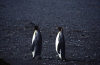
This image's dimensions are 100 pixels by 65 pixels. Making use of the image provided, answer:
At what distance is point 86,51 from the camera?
1310 centimetres

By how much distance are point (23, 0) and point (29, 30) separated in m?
27.6

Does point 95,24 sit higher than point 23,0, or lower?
lower

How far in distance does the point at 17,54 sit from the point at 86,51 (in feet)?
11.5

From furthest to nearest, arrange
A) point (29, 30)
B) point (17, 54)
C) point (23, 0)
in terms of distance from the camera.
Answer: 1. point (23, 0)
2. point (29, 30)
3. point (17, 54)

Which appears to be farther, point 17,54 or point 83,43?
point 83,43

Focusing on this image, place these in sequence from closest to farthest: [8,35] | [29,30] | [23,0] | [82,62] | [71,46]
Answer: [82,62]
[71,46]
[8,35]
[29,30]
[23,0]

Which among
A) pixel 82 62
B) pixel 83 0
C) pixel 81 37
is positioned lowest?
pixel 82 62

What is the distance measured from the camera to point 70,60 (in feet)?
37.0

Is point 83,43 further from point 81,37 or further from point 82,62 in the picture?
point 82,62

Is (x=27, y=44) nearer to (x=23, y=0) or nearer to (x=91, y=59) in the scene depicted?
(x=91, y=59)

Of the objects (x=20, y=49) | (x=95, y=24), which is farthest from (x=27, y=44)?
(x=95, y=24)

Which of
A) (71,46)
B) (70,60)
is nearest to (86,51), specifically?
(71,46)

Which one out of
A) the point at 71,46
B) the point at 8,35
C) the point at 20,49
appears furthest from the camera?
the point at 8,35

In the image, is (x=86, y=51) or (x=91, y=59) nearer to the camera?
(x=91, y=59)
